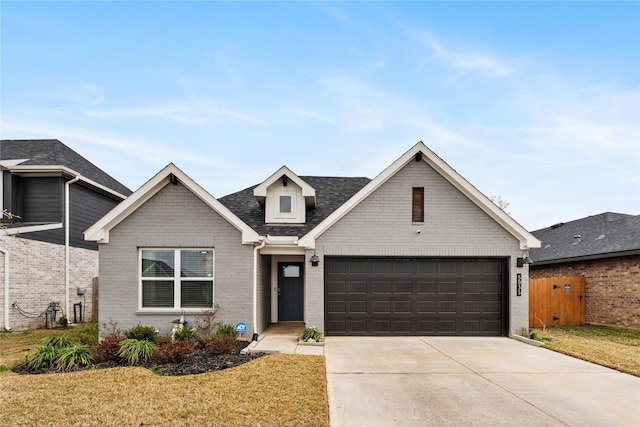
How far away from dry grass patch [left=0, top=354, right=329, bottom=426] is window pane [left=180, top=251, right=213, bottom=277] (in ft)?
11.8

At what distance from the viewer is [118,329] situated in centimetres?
1046

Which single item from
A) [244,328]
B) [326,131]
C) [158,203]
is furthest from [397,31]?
[244,328]

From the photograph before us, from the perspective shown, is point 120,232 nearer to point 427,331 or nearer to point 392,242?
point 392,242

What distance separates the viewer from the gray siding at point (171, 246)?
1057 cm

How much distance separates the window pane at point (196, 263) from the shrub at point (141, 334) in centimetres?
167

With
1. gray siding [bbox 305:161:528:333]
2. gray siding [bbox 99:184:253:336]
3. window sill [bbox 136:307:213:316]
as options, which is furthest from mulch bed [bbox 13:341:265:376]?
gray siding [bbox 305:161:528:333]

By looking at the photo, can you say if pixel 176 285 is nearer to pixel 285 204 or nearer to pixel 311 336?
pixel 311 336

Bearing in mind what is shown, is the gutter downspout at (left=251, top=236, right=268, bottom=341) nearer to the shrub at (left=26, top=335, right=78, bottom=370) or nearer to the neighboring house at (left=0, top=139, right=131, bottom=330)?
the shrub at (left=26, top=335, right=78, bottom=370)

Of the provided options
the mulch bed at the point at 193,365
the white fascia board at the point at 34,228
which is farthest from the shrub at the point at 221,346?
the white fascia board at the point at 34,228

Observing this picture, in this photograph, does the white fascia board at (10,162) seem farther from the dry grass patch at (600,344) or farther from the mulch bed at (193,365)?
the dry grass patch at (600,344)

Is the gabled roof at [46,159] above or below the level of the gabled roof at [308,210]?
above

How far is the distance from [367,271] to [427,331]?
8.10ft

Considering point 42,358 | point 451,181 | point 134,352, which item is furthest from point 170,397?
point 451,181

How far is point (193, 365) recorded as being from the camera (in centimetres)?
778
